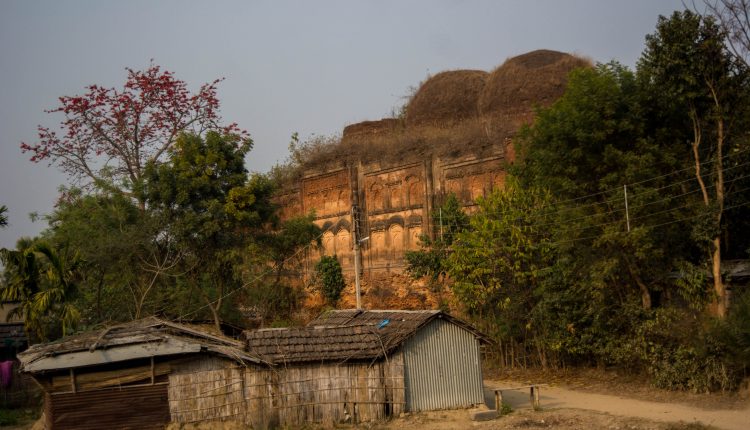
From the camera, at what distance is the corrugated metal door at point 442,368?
51.0ft

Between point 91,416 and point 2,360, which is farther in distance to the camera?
point 2,360

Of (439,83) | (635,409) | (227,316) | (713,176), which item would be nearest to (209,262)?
(227,316)

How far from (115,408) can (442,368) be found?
6.45 metres

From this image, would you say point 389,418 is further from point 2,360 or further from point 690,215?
point 2,360

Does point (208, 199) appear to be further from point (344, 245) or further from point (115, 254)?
point (344, 245)

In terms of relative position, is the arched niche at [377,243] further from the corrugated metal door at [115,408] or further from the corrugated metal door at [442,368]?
the corrugated metal door at [115,408]

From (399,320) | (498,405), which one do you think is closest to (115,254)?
(399,320)

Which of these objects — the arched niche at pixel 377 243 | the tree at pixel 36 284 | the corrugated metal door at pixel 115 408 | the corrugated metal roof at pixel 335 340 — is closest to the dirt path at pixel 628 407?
the corrugated metal roof at pixel 335 340

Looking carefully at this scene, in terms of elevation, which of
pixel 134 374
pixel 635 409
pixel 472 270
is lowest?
pixel 635 409

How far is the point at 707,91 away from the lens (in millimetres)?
17312

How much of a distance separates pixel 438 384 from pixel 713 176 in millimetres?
7897

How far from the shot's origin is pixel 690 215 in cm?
1762

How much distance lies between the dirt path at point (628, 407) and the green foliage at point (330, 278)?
34.8 ft

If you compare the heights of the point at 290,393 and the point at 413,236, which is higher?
the point at 413,236
